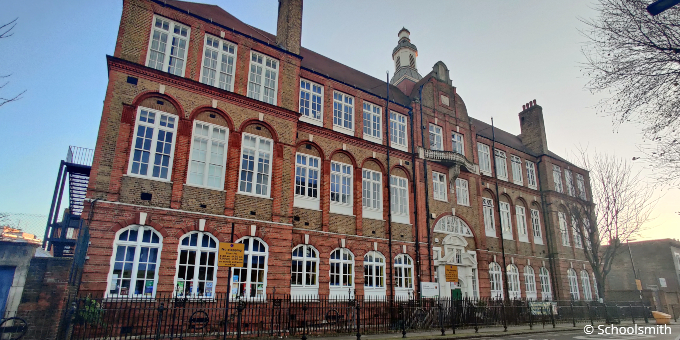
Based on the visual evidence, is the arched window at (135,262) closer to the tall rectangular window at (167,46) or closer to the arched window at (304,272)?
the arched window at (304,272)

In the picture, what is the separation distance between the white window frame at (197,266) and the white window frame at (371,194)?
904 centimetres

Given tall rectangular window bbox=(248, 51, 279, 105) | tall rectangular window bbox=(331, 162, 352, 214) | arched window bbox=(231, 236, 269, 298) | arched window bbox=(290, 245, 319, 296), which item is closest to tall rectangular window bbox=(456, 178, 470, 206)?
tall rectangular window bbox=(331, 162, 352, 214)

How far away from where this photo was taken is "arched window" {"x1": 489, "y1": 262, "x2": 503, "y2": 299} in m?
28.0

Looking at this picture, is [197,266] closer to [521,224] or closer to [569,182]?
[521,224]

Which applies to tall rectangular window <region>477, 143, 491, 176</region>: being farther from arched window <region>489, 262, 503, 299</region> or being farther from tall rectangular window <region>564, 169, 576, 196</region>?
tall rectangular window <region>564, 169, 576, 196</region>

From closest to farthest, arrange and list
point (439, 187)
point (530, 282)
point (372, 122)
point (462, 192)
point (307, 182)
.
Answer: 1. point (307, 182)
2. point (372, 122)
3. point (439, 187)
4. point (462, 192)
5. point (530, 282)

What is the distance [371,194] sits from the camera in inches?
904

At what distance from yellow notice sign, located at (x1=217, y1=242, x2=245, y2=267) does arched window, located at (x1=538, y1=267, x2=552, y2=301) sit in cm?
2769

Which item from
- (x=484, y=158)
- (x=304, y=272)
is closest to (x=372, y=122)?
(x=304, y=272)

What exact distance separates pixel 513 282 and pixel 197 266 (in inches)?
935

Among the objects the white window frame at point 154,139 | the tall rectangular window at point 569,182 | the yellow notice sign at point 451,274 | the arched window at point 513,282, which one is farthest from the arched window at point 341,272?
the tall rectangular window at point 569,182

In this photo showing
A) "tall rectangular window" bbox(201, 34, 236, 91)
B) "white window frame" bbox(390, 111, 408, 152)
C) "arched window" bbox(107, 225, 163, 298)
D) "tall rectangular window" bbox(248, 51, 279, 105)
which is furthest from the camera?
"white window frame" bbox(390, 111, 408, 152)

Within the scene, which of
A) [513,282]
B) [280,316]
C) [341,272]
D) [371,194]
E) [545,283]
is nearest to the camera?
[280,316]

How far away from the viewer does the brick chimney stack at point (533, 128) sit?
36.9 m
